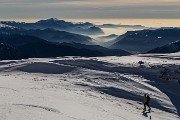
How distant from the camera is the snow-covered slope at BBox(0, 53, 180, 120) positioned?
28734mm

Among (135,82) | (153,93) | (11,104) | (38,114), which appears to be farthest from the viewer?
(135,82)

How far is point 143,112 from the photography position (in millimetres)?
39688

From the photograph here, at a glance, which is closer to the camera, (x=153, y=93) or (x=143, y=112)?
(x=143, y=112)

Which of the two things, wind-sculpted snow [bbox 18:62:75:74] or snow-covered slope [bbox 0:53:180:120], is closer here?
snow-covered slope [bbox 0:53:180:120]

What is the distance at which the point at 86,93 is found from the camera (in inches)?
1720

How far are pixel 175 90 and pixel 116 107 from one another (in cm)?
2255

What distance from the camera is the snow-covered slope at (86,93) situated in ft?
94.3

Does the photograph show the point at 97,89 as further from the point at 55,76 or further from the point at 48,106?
the point at 48,106

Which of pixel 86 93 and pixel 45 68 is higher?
pixel 45 68

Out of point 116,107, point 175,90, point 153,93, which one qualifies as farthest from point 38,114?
point 175,90

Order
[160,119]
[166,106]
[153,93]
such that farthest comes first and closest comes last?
[153,93] → [166,106] → [160,119]

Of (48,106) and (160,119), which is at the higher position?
(48,106)

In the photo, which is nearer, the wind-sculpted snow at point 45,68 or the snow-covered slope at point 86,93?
the snow-covered slope at point 86,93

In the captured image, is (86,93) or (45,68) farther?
(45,68)
